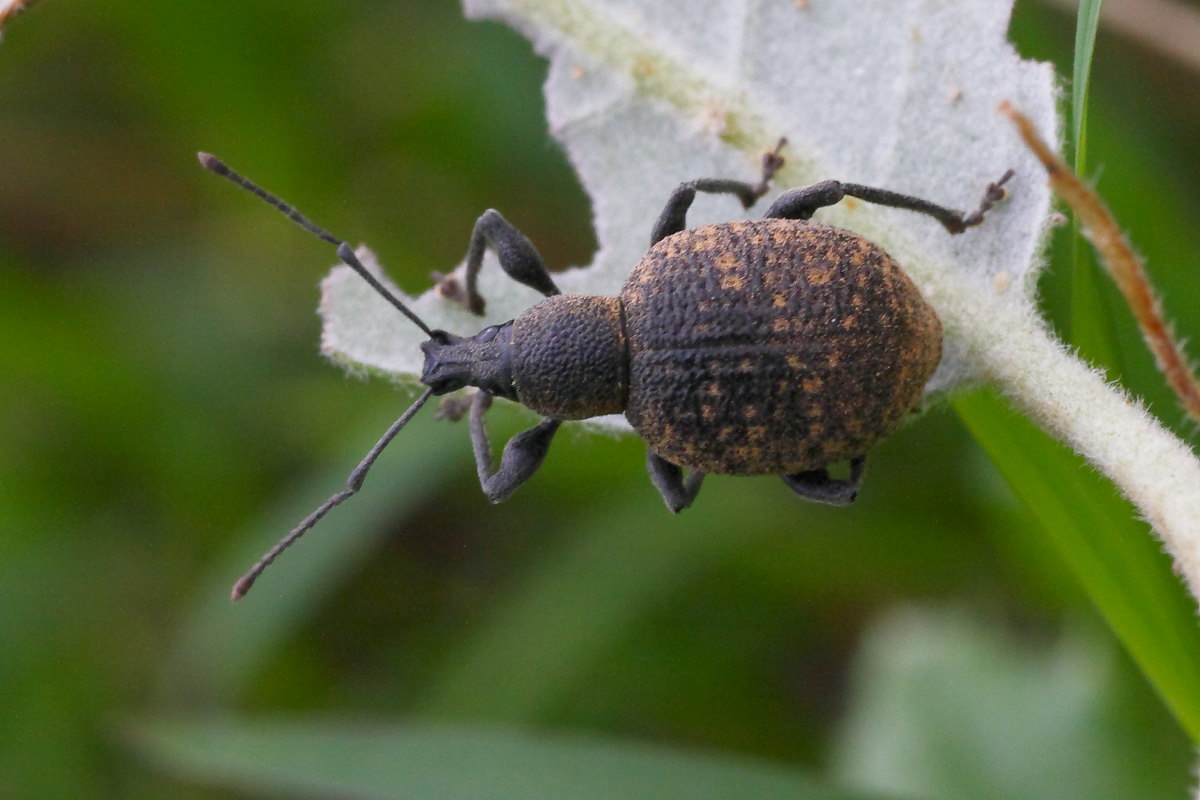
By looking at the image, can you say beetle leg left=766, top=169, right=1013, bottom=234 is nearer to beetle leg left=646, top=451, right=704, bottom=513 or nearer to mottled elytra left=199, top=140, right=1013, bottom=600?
mottled elytra left=199, top=140, right=1013, bottom=600

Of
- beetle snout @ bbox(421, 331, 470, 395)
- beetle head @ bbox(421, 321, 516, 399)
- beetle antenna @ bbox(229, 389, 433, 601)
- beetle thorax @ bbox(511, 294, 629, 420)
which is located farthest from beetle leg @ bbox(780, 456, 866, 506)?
beetle antenna @ bbox(229, 389, 433, 601)

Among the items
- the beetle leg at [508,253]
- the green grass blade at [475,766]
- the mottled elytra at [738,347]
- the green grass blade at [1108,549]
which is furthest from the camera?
the beetle leg at [508,253]

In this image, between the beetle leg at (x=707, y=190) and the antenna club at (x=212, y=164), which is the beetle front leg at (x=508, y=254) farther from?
the antenna club at (x=212, y=164)

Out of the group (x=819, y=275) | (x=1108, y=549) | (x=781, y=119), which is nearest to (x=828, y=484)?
(x=819, y=275)

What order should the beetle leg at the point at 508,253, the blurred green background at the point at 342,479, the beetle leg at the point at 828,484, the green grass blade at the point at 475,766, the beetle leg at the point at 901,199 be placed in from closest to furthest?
the beetle leg at the point at 901,199, the green grass blade at the point at 475,766, the beetle leg at the point at 828,484, the beetle leg at the point at 508,253, the blurred green background at the point at 342,479

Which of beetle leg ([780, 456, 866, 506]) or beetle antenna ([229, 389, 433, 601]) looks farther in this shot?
beetle antenna ([229, 389, 433, 601])

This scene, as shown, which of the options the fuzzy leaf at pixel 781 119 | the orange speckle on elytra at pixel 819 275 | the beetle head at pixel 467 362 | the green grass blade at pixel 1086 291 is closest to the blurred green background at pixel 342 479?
the beetle head at pixel 467 362
